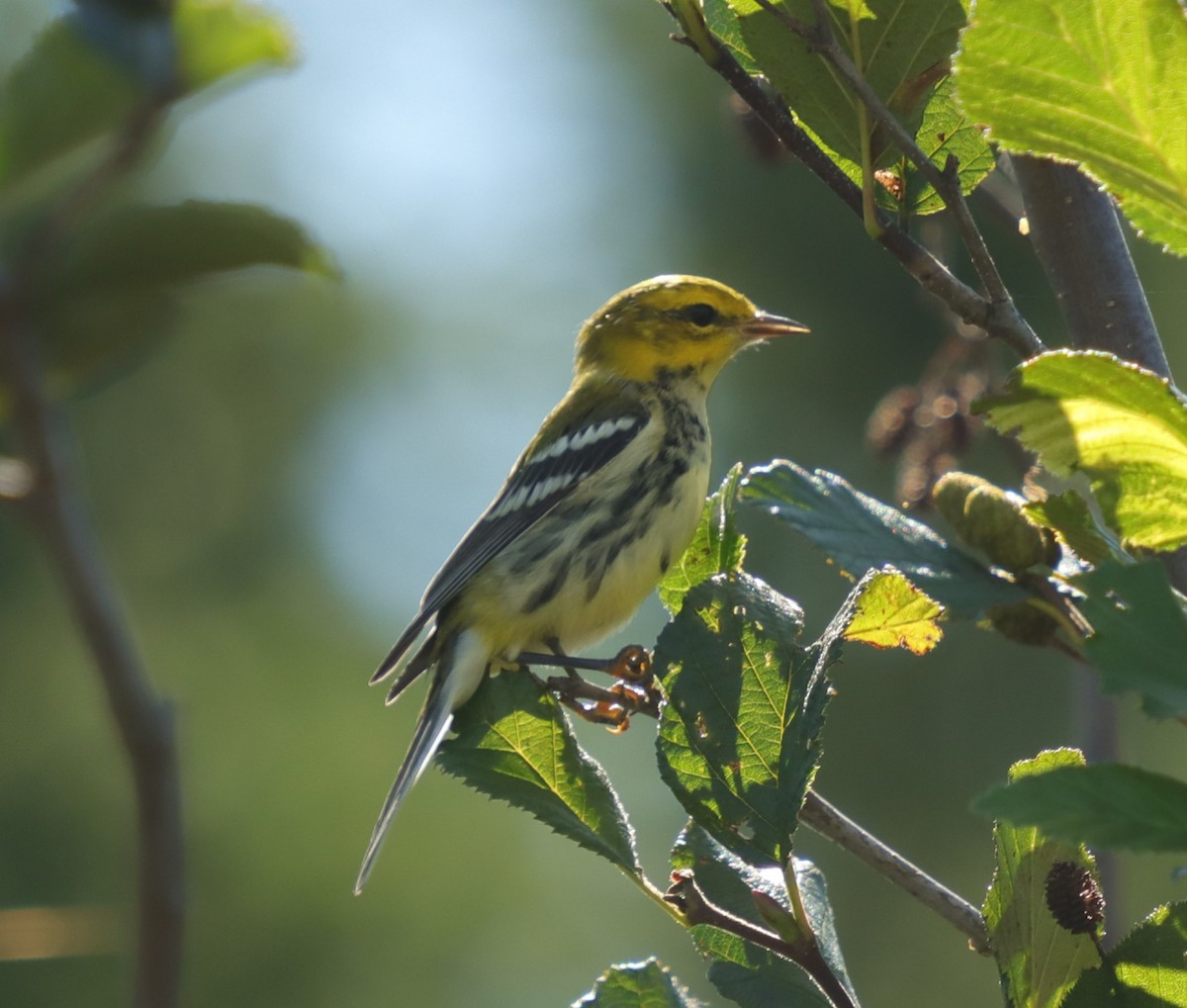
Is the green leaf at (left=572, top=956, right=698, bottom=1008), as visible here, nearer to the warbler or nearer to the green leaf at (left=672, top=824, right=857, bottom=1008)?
the green leaf at (left=672, top=824, right=857, bottom=1008)

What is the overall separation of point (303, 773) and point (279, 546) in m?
1.74

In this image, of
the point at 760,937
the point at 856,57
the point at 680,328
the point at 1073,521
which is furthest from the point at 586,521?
the point at 1073,521

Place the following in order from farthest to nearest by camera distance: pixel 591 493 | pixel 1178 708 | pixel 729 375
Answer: pixel 729 375
pixel 591 493
pixel 1178 708

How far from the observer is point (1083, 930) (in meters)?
1.24

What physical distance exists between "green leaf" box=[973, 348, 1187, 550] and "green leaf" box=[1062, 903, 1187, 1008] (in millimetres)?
→ 302

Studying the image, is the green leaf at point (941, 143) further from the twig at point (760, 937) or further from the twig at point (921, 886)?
the twig at point (760, 937)

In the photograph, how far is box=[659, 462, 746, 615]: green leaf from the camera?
5.55 ft

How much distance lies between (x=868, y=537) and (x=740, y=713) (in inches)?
11.4

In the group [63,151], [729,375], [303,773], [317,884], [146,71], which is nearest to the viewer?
[146,71]

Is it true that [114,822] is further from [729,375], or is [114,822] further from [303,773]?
[729,375]

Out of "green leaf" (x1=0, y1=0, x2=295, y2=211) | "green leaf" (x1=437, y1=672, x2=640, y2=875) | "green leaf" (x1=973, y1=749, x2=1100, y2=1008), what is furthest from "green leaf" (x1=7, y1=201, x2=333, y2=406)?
"green leaf" (x1=973, y1=749, x2=1100, y2=1008)

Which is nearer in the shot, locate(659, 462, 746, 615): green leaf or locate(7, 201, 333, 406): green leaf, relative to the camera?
locate(7, 201, 333, 406): green leaf

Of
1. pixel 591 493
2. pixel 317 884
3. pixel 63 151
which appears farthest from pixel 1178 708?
pixel 317 884

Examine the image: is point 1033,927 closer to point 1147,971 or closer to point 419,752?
point 1147,971
